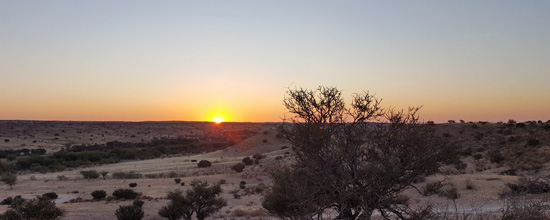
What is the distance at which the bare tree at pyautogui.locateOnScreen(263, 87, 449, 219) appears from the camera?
10953mm

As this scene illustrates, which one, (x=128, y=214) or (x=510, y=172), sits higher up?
(x=510, y=172)

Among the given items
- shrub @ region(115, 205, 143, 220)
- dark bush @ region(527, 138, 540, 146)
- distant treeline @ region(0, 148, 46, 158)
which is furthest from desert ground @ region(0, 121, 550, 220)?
distant treeline @ region(0, 148, 46, 158)

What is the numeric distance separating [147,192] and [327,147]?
1116 inches

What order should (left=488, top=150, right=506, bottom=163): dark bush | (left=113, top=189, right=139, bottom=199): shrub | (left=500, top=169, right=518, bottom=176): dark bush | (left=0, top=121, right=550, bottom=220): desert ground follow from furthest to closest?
1. (left=488, top=150, right=506, bottom=163): dark bush
2. (left=500, top=169, right=518, bottom=176): dark bush
3. (left=113, top=189, right=139, bottom=199): shrub
4. (left=0, top=121, right=550, bottom=220): desert ground

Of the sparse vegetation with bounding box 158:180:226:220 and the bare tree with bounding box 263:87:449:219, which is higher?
the bare tree with bounding box 263:87:449:219

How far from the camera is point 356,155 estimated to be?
11.4m

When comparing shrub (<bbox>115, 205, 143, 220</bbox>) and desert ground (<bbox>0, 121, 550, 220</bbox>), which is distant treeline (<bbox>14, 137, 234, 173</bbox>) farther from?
shrub (<bbox>115, 205, 143, 220</bbox>)

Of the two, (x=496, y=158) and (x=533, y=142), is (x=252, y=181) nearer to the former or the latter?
(x=496, y=158)

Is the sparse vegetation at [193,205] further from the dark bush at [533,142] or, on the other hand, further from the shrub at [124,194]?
the dark bush at [533,142]

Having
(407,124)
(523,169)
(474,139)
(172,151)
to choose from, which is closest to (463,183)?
(523,169)

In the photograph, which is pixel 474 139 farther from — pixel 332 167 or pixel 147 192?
pixel 332 167

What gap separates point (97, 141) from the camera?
10188 centimetres

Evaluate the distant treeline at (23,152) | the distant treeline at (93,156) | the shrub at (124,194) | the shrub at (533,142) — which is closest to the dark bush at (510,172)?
the shrub at (533,142)

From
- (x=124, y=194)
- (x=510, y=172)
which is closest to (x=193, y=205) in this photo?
(x=124, y=194)
